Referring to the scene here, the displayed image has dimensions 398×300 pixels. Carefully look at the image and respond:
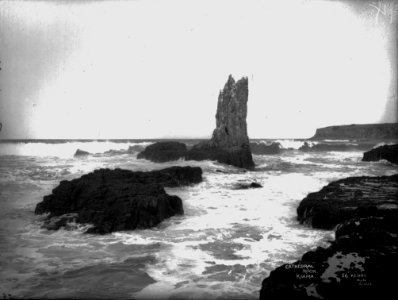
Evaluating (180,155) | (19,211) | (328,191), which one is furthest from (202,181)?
(180,155)

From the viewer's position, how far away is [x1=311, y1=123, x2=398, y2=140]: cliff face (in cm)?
6036

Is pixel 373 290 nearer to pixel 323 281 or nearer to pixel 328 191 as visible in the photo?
pixel 323 281

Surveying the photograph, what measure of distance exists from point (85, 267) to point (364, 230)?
14.5 feet

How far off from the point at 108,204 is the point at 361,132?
6869 centimetres

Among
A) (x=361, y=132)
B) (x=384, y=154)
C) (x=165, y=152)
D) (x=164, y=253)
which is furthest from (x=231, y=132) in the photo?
(x=361, y=132)

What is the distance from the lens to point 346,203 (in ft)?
26.8

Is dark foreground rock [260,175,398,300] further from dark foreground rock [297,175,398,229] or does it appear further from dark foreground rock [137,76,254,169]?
dark foreground rock [137,76,254,169]

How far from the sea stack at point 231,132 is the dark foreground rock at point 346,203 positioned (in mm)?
12664

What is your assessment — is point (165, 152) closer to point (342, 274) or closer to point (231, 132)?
point (231, 132)

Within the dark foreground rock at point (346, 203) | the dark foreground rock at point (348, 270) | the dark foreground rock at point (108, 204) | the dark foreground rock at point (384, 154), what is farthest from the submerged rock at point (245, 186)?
the dark foreground rock at point (384, 154)

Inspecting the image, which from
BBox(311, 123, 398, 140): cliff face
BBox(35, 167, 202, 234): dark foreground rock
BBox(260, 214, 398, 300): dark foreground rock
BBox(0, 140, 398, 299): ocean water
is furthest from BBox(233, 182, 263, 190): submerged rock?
BBox(311, 123, 398, 140): cliff face

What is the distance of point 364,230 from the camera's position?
5.08 meters

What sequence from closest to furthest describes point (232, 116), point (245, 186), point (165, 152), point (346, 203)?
point (346, 203) < point (245, 186) < point (232, 116) < point (165, 152)

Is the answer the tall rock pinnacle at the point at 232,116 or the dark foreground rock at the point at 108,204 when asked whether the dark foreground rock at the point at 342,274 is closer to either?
the dark foreground rock at the point at 108,204
